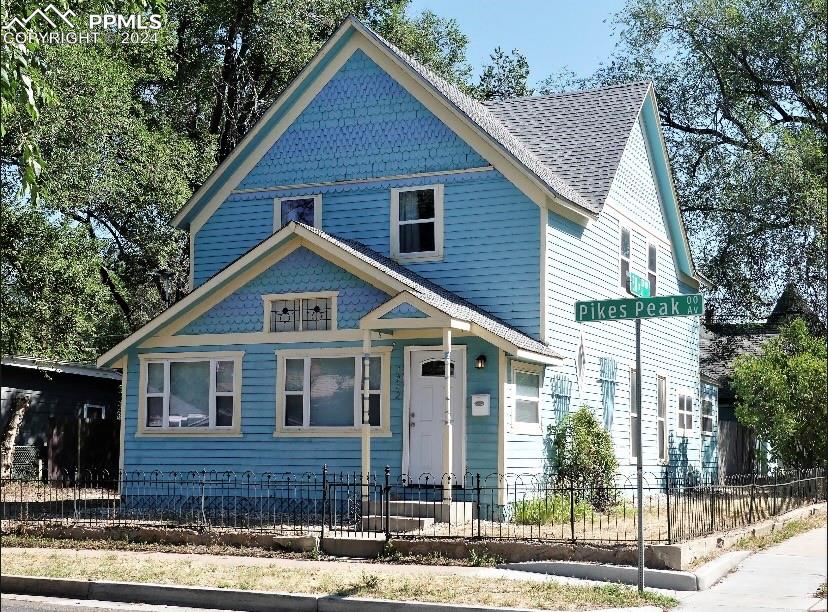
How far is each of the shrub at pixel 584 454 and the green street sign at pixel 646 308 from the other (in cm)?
815

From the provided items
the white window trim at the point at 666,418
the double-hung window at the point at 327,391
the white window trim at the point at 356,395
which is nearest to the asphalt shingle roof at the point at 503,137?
the white window trim at the point at 356,395

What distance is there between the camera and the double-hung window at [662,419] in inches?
1110

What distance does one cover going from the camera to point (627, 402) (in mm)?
25906

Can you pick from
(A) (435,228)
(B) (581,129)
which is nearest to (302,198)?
(A) (435,228)

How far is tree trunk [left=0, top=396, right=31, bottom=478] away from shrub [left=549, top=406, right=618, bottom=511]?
15.8 m

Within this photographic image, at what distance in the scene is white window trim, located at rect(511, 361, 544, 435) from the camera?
66.2 feet

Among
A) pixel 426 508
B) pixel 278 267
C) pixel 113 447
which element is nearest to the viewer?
pixel 426 508

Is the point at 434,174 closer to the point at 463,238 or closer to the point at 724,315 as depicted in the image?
the point at 463,238

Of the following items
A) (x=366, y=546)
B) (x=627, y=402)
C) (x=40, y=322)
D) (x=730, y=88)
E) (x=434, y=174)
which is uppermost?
(x=730, y=88)

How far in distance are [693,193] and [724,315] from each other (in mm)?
4518

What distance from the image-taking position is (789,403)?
88.3ft

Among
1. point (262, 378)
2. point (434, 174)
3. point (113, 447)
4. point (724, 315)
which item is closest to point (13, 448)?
point (113, 447)

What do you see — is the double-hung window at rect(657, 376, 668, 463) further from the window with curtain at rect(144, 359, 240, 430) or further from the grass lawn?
the grass lawn

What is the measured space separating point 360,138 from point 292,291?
4072 mm
